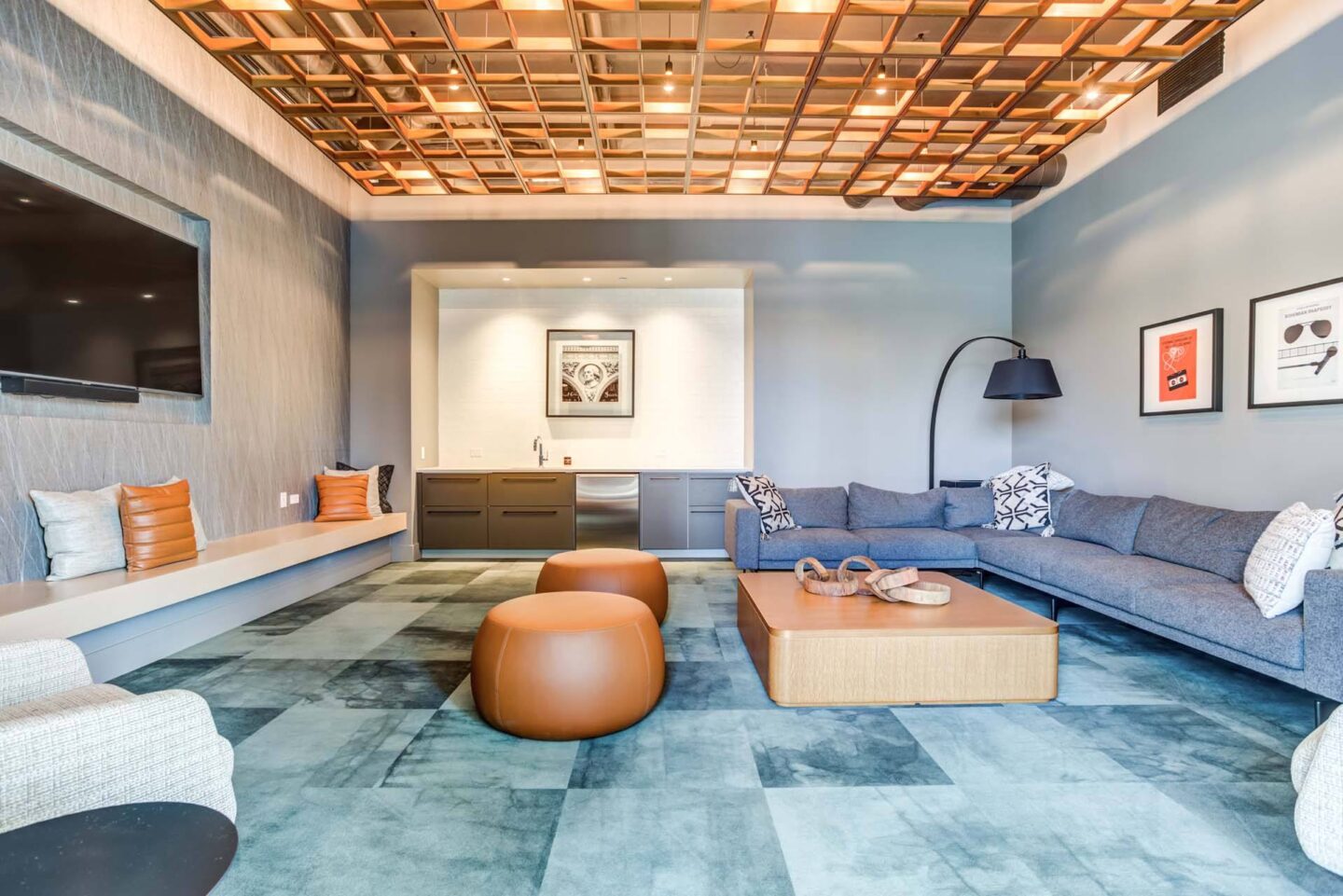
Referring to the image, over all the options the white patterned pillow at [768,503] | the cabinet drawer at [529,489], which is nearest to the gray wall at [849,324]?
the white patterned pillow at [768,503]

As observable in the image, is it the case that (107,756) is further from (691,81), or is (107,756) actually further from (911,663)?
(691,81)

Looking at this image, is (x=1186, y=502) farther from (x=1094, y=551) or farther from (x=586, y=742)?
(x=586, y=742)

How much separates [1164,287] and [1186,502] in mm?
1416

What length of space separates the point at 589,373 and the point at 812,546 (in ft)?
9.65

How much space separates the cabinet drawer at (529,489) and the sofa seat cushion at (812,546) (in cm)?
207

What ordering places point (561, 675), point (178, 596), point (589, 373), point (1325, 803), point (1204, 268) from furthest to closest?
1. point (589, 373)
2. point (1204, 268)
3. point (178, 596)
4. point (561, 675)
5. point (1325, 803)

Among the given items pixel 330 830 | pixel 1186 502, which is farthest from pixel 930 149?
pixel 330 830

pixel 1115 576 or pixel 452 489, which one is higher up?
pixel 452 489

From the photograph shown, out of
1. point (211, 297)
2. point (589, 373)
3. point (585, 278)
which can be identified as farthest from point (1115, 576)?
point (211, 297)

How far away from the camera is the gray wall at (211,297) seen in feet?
9.19

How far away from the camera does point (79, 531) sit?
2.86m

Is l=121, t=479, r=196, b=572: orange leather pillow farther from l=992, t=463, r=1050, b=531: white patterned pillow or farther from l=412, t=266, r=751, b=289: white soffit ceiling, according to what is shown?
l=992, t=463, r=1050, b=531: white patterned pillow

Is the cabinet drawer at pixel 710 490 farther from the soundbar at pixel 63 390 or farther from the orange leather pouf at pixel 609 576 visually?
the soundbar at pixel 63 390

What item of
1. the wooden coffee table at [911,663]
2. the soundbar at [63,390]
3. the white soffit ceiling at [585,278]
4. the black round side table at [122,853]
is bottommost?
the wooden coffee table at [911,663]
